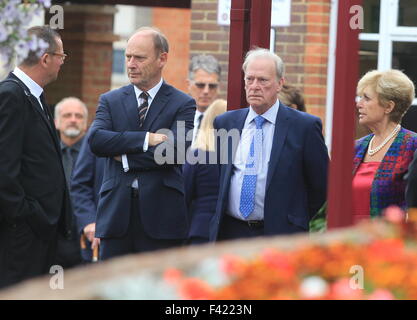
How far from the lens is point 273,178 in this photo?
601cm

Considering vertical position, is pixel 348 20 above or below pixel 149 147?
above

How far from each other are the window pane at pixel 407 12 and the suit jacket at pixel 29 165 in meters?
4.95

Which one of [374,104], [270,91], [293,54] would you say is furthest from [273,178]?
[293,54]

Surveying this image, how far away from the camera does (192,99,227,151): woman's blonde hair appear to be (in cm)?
718

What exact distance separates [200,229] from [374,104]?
165 cm

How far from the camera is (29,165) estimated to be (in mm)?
6125

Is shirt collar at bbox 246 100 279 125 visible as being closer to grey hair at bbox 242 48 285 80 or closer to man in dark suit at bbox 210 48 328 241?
man in dark suit at bbox 210 48 328 241

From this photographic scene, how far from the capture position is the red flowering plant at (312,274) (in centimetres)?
281

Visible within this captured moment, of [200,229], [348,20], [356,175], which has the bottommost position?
[200,229]

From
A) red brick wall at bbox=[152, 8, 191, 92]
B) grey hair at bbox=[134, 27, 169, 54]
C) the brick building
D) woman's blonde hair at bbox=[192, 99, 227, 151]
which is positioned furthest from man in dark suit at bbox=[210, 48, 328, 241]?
red brick wall at bbox=[152, 8, 191, 92]

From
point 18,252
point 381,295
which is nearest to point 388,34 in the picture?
point 18,252

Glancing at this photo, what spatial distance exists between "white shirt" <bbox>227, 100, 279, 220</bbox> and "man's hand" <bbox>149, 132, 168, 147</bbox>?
0.51 meters

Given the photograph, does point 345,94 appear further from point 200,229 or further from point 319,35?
point 319,35
